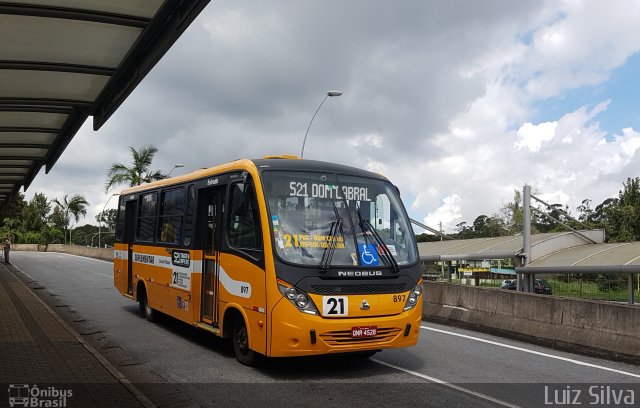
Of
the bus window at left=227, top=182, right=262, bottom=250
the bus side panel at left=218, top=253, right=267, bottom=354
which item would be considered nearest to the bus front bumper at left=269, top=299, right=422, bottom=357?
the bus side panel at left=218, top=253, right=267, bottom=354

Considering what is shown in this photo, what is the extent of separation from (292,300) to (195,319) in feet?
9.98

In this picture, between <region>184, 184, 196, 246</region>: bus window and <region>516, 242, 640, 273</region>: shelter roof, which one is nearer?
<region>184, 184, 196, 246</region>: bus window

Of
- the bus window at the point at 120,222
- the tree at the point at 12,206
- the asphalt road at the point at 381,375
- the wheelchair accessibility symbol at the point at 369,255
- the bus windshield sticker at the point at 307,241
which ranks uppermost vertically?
the tree at the point at 12,206

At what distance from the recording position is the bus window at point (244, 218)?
25.9 feet

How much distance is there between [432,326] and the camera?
12562 millimetres

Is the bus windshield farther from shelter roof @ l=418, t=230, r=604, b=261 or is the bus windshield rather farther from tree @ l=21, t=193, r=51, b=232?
tree @ l=21, t=193, r=51, b=232

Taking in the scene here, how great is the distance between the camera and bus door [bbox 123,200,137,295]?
45.7 ft

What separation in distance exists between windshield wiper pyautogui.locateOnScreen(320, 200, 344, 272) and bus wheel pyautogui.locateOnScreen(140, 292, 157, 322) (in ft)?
20.4

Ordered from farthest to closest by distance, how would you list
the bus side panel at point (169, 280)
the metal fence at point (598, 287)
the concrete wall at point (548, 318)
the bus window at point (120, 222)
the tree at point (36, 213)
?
the tree at point (36, 213)
the metal fence at point (598, 287)
the bus window at point (120, 222)
the bus side panel at point (169, 280)
the concrete wall at point (548, 318)

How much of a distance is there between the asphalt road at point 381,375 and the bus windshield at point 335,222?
154 centimetres

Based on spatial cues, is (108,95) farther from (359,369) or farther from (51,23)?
(359,369)

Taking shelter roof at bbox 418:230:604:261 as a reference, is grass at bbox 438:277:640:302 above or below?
below

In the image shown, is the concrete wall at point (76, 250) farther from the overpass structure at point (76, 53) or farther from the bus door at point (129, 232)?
the overpass structure at point (76, 53)

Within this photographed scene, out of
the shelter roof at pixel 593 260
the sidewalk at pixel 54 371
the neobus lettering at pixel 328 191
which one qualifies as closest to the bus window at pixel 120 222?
the sidewalk at pixel 54 371
